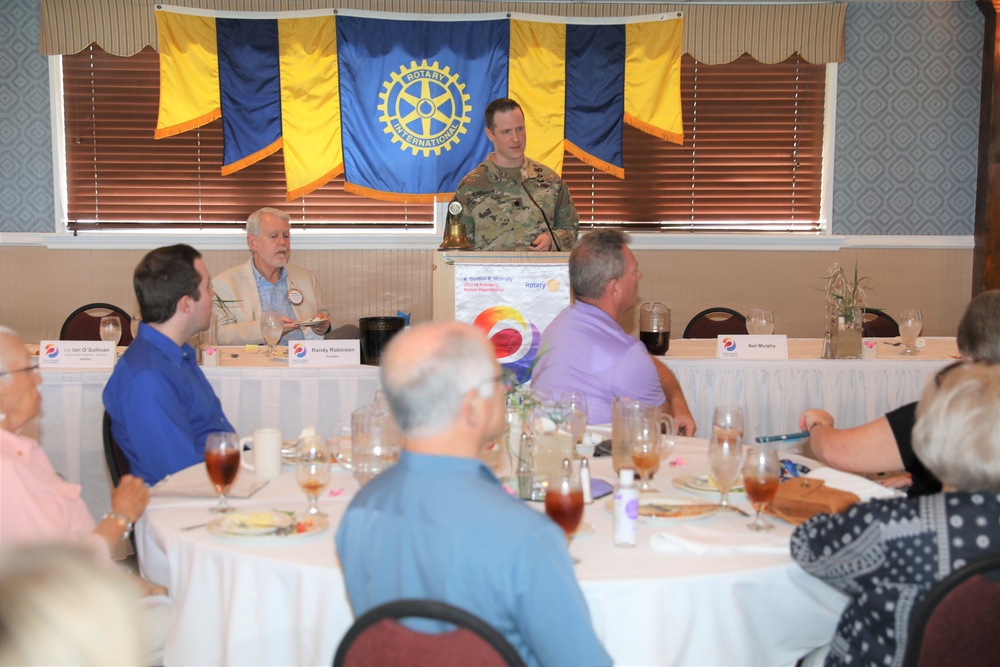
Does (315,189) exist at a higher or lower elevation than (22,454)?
higher

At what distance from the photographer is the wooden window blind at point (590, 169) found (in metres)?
6.37

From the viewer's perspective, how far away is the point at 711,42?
21.0 ft

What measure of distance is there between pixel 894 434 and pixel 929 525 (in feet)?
2.17

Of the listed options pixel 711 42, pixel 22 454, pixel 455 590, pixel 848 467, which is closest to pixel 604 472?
pixel 848 467

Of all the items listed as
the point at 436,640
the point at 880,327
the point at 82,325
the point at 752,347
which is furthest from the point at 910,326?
the point at 82,325

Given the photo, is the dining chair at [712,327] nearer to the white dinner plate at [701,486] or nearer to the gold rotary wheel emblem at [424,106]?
the gold rotary wheel emblem at [424,106]

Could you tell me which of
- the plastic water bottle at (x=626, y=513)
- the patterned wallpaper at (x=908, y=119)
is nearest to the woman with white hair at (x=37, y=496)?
the plastic water bottle at (x=626, y=513)

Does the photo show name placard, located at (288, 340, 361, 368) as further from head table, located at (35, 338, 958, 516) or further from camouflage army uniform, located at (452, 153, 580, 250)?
camouflage army uniform, located at (452, 153, 580, 250)

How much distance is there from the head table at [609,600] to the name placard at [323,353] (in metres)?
2.14

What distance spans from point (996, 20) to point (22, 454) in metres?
6.49

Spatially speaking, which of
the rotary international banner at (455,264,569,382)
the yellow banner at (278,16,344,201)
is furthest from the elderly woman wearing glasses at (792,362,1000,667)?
the yellow banner at (278,16,344,201)

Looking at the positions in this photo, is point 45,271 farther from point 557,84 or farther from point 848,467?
point 848,467

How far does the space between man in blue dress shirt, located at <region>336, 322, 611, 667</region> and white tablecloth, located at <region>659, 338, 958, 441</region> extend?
2.96 m

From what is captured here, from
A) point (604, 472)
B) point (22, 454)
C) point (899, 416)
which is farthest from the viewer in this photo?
point (604, 472)
